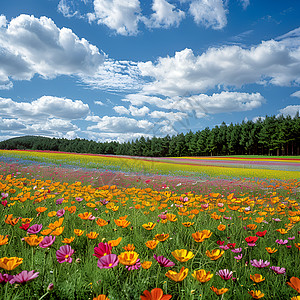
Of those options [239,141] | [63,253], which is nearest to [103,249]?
[63,253]

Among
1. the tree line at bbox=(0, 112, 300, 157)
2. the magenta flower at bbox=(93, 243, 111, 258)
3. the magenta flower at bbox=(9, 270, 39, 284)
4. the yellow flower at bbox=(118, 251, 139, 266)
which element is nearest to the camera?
the magenta flower at bbox=(9, 270, 39, 284)

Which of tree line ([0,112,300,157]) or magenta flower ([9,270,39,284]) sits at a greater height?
tree line ([0,112,300,157])

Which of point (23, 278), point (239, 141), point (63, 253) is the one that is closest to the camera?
point (23, 278)

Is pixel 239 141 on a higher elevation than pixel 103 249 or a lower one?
higher

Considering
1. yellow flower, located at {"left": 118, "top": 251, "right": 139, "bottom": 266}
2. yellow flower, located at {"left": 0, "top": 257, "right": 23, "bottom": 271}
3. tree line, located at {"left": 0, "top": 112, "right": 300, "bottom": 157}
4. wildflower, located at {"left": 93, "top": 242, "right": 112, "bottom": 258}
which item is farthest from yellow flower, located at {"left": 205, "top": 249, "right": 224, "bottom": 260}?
tree line, located at {"left": 0, "top": 112, "right": 300, "bottom": 157}

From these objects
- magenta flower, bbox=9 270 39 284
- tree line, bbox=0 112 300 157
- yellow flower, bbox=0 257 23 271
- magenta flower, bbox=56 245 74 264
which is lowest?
magenta flower, bbox=56 245 74 264

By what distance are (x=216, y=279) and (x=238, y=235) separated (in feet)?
3.22

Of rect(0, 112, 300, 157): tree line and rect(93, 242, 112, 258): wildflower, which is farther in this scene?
rect(0, 112, 300, 157): tree line

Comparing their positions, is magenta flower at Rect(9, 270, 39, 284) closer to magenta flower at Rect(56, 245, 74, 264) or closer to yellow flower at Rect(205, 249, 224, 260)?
magenta flower at Rect(56, 245, 74, 264)

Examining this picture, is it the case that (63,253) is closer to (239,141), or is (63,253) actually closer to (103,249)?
(103,249)

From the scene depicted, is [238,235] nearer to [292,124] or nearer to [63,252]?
[63,252]

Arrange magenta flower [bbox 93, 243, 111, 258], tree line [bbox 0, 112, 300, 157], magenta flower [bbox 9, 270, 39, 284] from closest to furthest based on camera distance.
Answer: magenta flower [bbox 9, 270, 39, 284], magenta flower [bbox 93, 243, 111, 258], tree line [bbox 0, 112, 300, 157]

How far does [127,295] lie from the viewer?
3.61 ft

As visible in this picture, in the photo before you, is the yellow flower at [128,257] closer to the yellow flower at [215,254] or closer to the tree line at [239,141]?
the yellow flower at [215,254]
